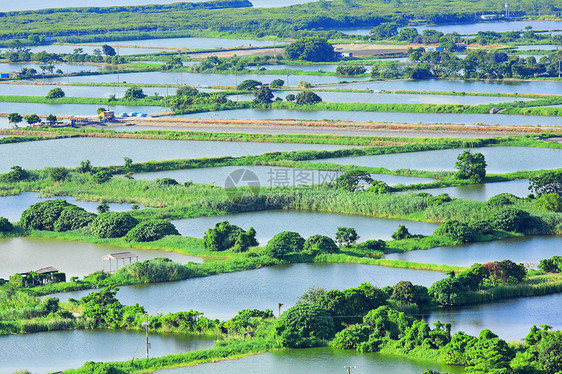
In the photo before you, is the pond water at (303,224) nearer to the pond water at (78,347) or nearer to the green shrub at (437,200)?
the green shrub at (437,200)

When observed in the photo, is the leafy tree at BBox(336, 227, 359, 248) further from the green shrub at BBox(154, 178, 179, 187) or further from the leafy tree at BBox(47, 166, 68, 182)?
the leafy tree at BBox(47, 166, 68, 182)

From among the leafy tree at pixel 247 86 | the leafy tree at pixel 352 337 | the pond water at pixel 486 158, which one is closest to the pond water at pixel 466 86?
the leafy tree at pixel 247 86

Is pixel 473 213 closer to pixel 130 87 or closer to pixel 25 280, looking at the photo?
pixel 25 280

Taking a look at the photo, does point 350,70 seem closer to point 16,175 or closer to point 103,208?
point 16,175

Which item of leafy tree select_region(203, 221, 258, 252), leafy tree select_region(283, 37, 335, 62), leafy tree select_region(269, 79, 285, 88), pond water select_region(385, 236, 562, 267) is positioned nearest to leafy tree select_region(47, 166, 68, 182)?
leafy tree select_region(203, 221, 258, 252)

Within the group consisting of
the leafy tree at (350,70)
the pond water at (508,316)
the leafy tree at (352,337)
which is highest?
the leafy tree at (350,70)

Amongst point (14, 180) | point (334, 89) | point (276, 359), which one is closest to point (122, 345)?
point (276, 359)

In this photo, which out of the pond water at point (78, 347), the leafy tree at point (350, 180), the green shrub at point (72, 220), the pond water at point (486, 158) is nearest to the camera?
the pond water at point (78, 347)

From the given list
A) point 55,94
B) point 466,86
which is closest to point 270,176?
point 55,94
